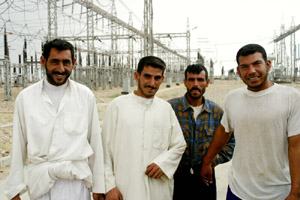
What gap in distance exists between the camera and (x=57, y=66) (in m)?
1.91

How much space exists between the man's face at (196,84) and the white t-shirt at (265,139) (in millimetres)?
543

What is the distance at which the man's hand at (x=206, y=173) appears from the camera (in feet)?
7.47

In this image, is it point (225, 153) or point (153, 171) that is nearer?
point (153, 171)

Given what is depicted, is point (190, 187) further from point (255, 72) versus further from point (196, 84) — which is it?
point (255, 72)

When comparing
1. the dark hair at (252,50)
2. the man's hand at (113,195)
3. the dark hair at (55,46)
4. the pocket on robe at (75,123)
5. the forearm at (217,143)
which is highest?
the dark hair at (55,46)

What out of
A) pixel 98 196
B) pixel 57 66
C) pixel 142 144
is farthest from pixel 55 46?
pixel 98 196

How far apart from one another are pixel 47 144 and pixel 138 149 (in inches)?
26.6

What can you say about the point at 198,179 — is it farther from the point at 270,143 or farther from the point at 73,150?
the point at 73,150

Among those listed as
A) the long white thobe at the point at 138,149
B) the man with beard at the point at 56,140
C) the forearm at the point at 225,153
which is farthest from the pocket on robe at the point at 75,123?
the forearm at the point at 225,153

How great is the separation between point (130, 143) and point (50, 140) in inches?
23.4

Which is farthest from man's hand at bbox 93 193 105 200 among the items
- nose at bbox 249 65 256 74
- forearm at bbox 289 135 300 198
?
nose at bbox 249 65 256 74

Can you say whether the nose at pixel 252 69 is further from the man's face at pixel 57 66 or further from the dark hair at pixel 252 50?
the man's face at pixel 57 66

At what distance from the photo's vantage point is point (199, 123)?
240 centimetres

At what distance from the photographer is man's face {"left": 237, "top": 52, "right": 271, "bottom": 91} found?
1872 mm
